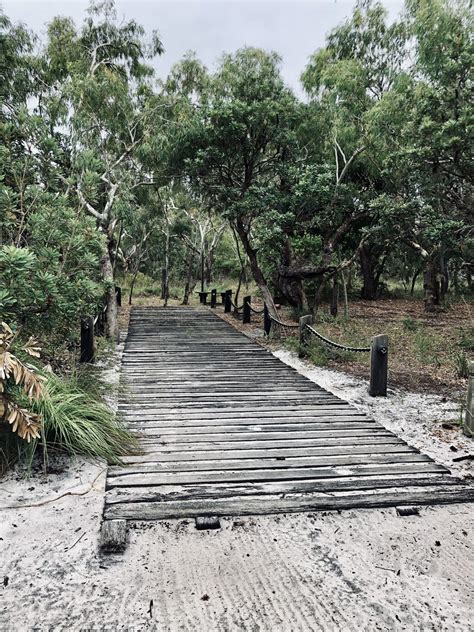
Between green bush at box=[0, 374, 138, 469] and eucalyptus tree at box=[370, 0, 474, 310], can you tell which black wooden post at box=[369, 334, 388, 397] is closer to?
green bush at box=[0, 374, 138, 469]

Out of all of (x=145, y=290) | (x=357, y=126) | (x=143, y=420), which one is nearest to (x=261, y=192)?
(x=357, y=126)

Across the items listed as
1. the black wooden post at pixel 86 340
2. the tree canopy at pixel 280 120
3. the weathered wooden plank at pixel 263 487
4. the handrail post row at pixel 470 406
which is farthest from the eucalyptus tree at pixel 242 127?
the weathered wooden plank at pixel 263 487

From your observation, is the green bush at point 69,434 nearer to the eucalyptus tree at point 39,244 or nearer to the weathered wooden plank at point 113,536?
the eucalyptus tree at point 39,244

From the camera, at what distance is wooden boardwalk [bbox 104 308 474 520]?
3.32 m

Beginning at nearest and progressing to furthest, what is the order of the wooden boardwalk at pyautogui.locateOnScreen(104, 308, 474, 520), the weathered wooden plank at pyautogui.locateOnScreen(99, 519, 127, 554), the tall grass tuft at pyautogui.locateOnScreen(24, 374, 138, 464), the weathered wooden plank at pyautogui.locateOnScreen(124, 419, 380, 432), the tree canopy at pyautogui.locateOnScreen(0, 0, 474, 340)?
1. the weathered wooden plank at pyautogui.locateOnScreen(99, 519, 127, 554)
2. the wooden boardwalk at pyautogui.locateOnScreen(104, 308, 474, 520)
3. the tall grass tuft at pyautogui.locateOnScreen(24, 374, 138, 464)
4. the weathered wooden plank at pyautogui.locateOnScreen(124, 419, 380, 432)
5. the tree canopy at pyautogui.locateOnScreen(0, 0, 474, 340)

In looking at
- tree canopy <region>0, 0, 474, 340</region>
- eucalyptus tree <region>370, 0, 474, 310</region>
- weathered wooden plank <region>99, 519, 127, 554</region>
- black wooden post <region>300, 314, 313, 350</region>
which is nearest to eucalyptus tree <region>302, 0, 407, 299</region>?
tree canopy <region>0, 0, 474, 340</region>

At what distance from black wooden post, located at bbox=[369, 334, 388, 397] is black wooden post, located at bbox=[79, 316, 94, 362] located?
4334 millimetres

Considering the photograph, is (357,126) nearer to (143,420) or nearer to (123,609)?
(143,420)

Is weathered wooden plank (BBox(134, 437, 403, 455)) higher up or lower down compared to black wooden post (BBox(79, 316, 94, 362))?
lower down

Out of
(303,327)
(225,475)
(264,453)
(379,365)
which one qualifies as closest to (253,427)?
(264,453)

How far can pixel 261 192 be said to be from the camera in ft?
33.1

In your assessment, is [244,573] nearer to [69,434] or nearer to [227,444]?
[227,444]

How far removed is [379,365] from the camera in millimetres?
6043

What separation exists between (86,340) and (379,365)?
4505mm
